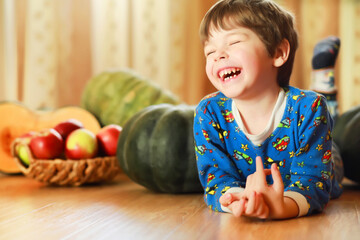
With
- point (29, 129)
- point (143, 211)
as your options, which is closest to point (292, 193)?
point (143, 211)

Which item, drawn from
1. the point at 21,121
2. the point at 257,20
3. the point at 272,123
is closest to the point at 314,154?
the point at 272,123

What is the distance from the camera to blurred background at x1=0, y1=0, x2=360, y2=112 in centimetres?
277

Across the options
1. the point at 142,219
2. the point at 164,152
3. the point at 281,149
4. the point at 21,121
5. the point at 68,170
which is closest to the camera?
the point at 142,219

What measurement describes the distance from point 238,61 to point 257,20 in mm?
118

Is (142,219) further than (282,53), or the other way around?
(282,53)

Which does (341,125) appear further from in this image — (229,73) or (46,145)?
(46,145)

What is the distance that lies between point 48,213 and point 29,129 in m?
0.94

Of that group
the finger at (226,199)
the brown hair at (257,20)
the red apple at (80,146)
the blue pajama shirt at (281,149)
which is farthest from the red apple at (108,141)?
the finger at (226,199)

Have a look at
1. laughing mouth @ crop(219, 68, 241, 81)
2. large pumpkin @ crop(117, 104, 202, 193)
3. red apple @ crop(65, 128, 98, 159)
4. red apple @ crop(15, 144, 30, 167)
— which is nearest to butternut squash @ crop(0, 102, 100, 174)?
red apple @ crop(15, 144, 30, 167)

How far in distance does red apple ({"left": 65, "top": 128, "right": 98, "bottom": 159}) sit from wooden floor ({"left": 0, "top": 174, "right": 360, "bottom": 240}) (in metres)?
0.18

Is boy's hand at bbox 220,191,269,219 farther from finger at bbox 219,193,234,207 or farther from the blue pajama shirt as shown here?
the blue pajama shirt

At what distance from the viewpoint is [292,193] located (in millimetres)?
1128

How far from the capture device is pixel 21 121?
211 cm

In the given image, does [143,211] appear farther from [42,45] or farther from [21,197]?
[42,45]
